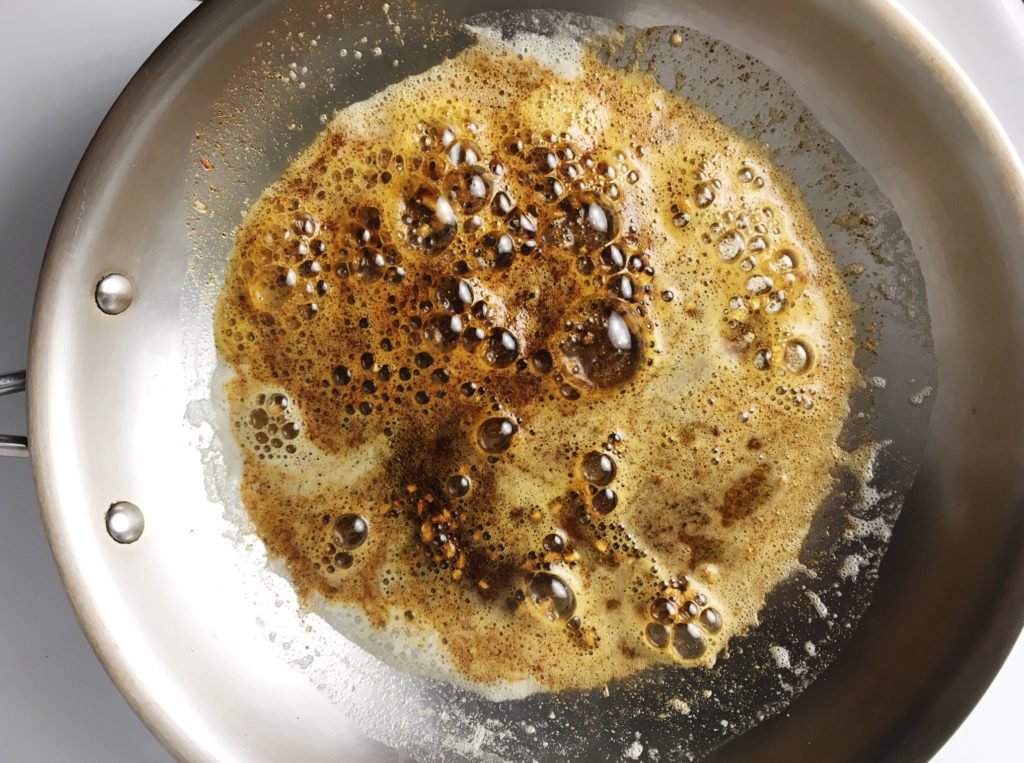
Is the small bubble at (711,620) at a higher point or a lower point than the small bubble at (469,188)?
lower

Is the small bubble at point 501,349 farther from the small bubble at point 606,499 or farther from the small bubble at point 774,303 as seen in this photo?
the small bubble at point 774,303

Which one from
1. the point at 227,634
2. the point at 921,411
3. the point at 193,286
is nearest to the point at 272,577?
the point at 227,634

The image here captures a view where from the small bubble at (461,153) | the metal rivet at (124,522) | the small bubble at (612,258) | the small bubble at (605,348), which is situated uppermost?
the small bubble at (461,153)

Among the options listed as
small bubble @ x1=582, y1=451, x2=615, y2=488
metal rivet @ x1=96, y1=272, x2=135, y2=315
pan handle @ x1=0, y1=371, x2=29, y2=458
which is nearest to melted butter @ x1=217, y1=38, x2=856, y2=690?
small bubble @ x1=582, y1=451, x2=615, y2=488

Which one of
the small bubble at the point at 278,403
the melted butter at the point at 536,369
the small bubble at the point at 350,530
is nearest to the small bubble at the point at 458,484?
the melted butter at the point at 536,369

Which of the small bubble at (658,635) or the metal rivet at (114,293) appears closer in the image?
the metal rivet at (114,293)

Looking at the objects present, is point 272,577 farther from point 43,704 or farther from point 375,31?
point 375,31

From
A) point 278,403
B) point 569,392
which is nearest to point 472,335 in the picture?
point 569,392
